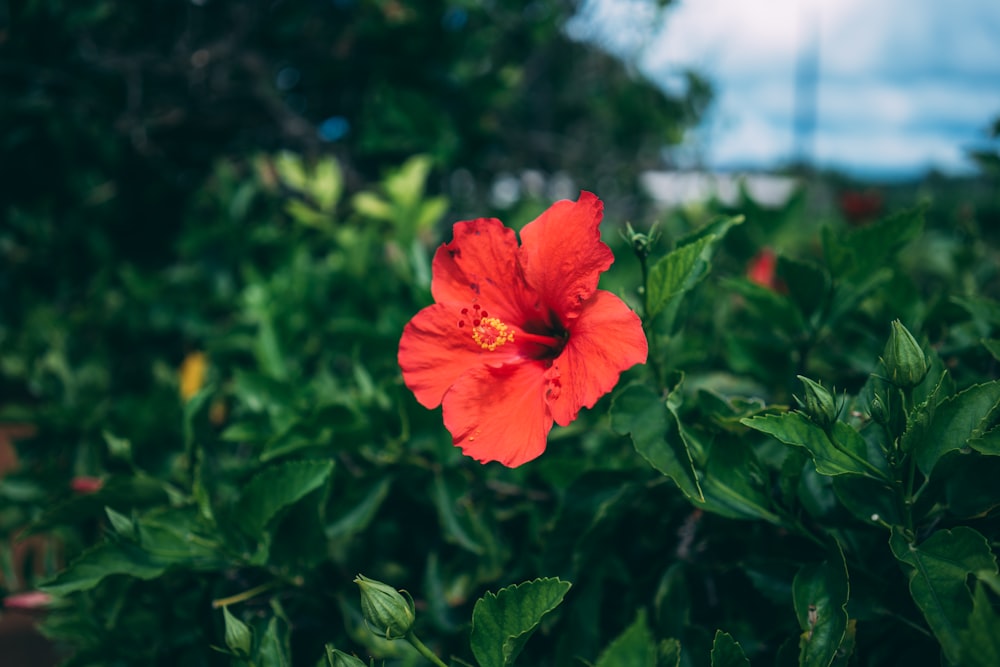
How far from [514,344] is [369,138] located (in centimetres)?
140

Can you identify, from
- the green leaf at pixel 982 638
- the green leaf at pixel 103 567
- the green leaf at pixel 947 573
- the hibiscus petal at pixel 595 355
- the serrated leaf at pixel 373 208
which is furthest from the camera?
the serrated leaf at pixel 373 208

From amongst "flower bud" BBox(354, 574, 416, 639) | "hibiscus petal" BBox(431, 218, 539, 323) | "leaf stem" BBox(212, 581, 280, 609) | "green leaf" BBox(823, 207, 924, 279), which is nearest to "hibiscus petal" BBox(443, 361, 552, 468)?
"hibiscus petal" BBox(431, 218, 539, 323)

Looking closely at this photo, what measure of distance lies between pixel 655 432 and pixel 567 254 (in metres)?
0.27

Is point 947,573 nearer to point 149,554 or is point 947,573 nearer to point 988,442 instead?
point 988,442

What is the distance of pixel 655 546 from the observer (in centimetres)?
112

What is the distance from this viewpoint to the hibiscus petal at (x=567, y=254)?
35.7 inches

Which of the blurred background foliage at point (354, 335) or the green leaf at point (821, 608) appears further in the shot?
the blurred background foliage at point (354, 335)

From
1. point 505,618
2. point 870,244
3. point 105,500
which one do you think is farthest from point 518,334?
point 105,500

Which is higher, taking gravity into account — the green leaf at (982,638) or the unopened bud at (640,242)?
the unopened bud at (640,242)

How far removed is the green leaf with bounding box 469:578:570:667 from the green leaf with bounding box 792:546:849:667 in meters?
0.29

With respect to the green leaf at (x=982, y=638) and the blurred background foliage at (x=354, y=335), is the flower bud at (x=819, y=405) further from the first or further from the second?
the green leaf at (x=982, y=638)

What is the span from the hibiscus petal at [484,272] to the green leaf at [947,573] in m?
0.58

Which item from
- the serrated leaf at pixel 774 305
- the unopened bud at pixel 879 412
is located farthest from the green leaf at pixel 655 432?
the serrated leaf at pixel 774 305

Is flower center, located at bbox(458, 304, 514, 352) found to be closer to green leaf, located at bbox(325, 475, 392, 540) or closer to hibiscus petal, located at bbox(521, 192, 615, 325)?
hibiscus petal, located at bbox(521, 192, 615, 325)
